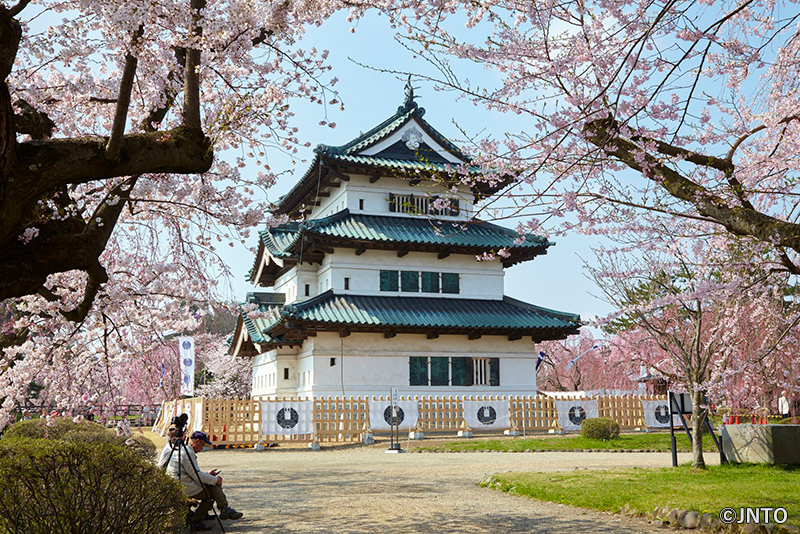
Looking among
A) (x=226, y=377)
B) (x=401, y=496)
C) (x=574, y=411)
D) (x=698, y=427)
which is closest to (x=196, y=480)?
(x=401, y=496)

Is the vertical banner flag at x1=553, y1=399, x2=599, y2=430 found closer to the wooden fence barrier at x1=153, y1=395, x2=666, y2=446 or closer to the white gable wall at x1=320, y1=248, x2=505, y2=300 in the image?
the wooden fence barrier at x1=153, y1=395, x2=666, y2=446

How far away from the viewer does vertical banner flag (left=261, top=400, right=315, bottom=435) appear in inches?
928

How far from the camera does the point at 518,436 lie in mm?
25484

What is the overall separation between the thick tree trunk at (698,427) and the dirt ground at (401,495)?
297 centimetres

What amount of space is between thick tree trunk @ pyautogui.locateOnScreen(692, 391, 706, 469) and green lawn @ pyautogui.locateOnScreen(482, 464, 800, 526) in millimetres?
259

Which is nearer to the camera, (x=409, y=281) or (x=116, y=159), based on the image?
(x=116, y=159)

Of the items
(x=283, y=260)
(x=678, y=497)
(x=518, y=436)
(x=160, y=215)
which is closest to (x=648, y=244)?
(x=678, y=497)

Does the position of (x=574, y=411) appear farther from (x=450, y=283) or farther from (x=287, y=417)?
(x=287, y=417)

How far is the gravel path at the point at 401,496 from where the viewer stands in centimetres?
839

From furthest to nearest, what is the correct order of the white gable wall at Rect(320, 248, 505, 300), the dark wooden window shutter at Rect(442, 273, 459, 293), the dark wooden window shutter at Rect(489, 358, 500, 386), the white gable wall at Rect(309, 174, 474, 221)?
the dark wooden window shutter at Rect(442, 273, 459, 293) → the white gable wall at Rect(309, 174, 474, 221) → the dark wooden window shutter at Rect(489, 358, 500, 386) → the white gable wall at Rect(320, 248, 505, 300)

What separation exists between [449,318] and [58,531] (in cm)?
2308

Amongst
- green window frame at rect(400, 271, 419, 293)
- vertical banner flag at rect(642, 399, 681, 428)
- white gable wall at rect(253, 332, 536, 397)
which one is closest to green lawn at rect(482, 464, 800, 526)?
white gable wall at rect(253, 332, 536, 397)

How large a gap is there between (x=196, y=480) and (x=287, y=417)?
1602cm

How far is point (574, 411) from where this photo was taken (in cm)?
2697
